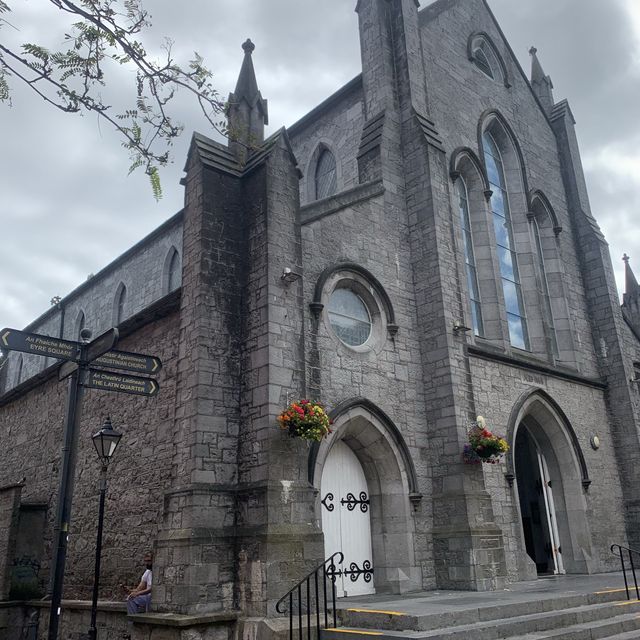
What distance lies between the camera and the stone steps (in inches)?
302

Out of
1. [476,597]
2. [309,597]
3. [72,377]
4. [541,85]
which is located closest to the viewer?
[72,377]

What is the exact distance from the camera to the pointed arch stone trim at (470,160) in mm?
16109

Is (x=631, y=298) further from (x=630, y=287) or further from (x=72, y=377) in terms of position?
(x=72, y=377)


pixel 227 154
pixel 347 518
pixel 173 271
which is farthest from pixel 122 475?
pixel 173 271

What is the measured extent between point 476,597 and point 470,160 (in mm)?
10947

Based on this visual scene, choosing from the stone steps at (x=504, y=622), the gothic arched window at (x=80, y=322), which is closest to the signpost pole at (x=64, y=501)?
the stone steps at (x=504, y=622)

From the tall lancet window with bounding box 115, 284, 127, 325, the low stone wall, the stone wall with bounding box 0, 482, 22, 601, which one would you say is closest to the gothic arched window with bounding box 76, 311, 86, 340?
the tall lancet window with bounding box 115, 284, 127, 325

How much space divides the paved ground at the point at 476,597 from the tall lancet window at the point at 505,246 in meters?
6.07

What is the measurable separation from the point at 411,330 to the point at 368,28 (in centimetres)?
789

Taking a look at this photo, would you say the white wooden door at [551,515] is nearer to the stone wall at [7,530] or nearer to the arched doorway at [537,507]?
the arched doorway at [537,507]

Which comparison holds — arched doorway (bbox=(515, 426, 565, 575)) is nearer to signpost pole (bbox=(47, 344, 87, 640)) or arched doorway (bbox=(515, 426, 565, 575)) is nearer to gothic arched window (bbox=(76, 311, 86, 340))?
signpost pole (bbox=(47, 344, 87, 640))

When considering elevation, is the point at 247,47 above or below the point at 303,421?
above

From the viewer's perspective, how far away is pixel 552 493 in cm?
1620

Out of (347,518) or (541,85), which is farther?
(541,85)
